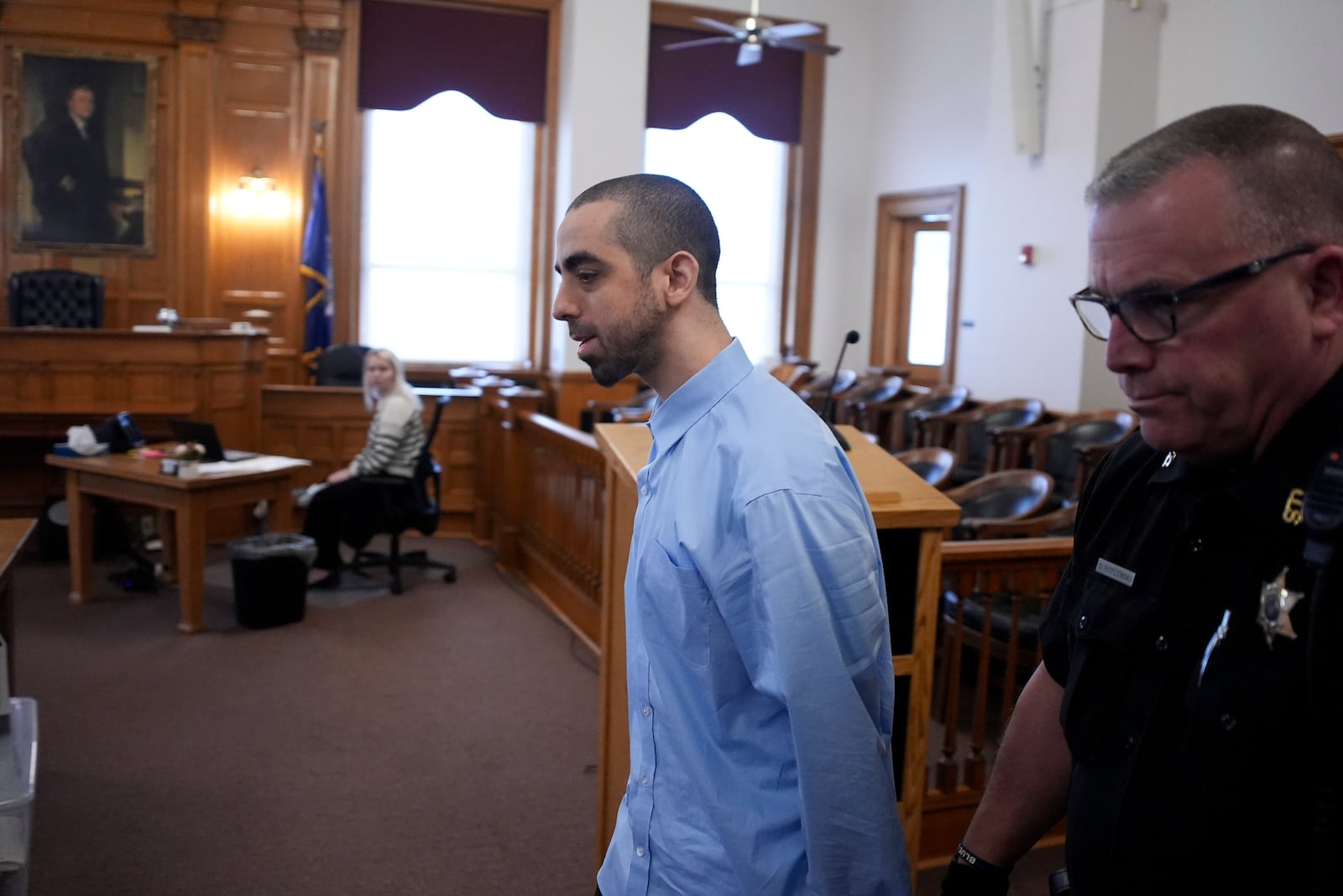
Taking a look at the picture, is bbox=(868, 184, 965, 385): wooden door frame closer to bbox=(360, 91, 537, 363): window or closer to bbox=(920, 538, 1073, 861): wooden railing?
bbox=(360, 91, 537, 363): window

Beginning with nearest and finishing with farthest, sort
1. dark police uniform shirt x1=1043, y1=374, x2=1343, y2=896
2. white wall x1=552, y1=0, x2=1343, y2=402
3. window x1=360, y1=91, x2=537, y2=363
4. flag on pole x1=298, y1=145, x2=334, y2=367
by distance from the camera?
dark police uniform shirt x1=1043, y1=374, x2=1343, y2=896 → white wall x1=552, y1=0, x2=1343, y2=402 → flag on pole x1=298, y1=145, x2=334, y2=367 → window x1=360, y1=91, x2=537, y2=363

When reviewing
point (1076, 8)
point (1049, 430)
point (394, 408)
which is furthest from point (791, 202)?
point (394, 408)

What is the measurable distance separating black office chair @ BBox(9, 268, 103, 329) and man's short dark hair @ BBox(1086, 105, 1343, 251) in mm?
9120

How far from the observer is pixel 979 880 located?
1289 millimetres

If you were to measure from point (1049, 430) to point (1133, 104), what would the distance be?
256cm

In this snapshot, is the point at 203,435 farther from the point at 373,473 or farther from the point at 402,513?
the point at 402,513

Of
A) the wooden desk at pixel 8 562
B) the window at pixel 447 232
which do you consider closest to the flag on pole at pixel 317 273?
the window at pixel 447 232

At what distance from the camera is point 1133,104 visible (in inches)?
317

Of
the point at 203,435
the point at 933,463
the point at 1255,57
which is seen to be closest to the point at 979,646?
the point at 933,463

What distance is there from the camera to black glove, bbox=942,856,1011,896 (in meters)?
1.29

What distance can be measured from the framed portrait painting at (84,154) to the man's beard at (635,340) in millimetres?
9334

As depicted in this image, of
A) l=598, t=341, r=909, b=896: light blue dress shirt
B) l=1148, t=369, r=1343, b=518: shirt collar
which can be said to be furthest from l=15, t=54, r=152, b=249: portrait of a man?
l=1148, t=369, r=1343, b=518: shirt collar

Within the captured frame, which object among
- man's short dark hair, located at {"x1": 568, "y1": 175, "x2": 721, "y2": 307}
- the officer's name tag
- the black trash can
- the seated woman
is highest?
man's short dark hair, located at {"x1": 568, "y1": 175, "x2": 721, "y2": 307}

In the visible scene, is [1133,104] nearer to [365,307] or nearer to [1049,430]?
[1049,430]
